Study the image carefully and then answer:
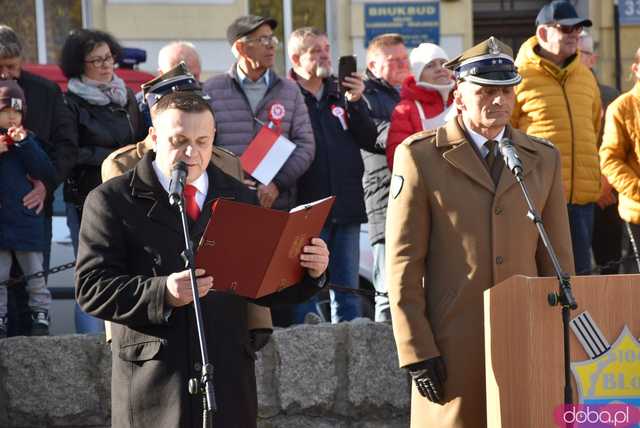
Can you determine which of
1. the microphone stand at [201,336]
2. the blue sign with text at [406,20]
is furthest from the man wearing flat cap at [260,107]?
the blue sign with text at [406,20]

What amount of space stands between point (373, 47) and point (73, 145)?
231 cm

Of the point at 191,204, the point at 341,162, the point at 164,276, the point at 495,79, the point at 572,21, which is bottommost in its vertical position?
the point at 164,276

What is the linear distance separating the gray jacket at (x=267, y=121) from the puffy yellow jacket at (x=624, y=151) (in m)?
1.81

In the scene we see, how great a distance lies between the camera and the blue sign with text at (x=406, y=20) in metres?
16.2

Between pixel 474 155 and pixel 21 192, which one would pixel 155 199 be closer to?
pixel 474 155

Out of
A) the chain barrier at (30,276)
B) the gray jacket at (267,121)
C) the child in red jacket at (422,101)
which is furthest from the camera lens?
the child in red jacket at (422,101)

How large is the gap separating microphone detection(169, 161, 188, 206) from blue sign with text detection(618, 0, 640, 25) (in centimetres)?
1305

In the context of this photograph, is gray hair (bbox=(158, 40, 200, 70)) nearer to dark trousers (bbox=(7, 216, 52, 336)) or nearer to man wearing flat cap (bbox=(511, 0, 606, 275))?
dark trousers (bbox=(7, 216, 52, 336))

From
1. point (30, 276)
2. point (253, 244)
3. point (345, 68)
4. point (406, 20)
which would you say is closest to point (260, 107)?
point (345, 68)

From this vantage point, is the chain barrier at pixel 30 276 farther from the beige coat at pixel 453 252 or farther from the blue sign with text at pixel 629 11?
the blue sign with text at pixel 629 11

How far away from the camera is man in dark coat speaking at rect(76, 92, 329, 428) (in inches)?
194

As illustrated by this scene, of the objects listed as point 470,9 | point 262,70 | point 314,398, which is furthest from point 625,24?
point 314,398

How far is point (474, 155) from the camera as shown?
547 centimetres

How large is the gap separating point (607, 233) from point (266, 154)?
313cm
